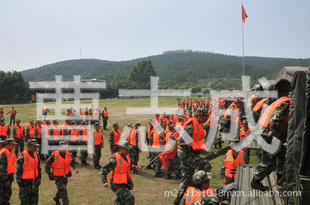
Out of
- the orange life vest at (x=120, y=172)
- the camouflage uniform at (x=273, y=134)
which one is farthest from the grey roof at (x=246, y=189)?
the orange life vest at (x=120, y=172)

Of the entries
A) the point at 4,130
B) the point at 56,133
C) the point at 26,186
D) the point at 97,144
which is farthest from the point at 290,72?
the point at 4,130

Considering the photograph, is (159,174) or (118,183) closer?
(118,183)

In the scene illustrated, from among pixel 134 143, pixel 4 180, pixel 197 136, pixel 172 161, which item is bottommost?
pixel 172 161

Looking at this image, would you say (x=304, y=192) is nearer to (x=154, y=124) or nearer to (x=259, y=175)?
(x=259, y=175)

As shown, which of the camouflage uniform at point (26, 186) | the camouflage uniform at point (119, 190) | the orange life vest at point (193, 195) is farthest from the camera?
the camouflage uniform at point (26, 186)

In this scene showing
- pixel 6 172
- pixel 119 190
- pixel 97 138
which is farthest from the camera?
pixel 97 138

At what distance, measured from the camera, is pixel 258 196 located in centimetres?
427

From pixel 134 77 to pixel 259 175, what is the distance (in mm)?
116629

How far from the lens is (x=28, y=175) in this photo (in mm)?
6211

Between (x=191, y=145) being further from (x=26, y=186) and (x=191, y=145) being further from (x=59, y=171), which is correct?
(x=26, y=186)

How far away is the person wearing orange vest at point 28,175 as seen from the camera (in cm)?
615

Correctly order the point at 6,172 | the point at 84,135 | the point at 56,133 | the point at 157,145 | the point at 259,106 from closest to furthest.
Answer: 1. the point at 6,172
2. the point at 259,106
3. the point at 157,145
4. the point at 84,135
5. the point at 56,133

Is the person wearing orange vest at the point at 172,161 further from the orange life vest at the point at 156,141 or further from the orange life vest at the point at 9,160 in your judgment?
the orange life vest at the point at 9,160

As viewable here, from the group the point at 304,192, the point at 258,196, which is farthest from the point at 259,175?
the point at 304,192
